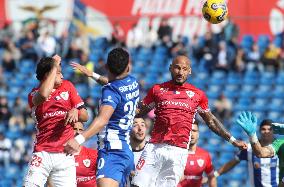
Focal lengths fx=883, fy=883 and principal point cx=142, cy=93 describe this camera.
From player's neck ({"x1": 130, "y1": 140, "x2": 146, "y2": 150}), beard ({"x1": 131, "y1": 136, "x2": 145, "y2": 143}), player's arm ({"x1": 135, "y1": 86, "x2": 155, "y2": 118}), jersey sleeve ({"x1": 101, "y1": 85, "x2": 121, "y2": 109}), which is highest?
jersey sleeve ({"x1": 101, "y1": 85, "x2": 121, "y2": 109})

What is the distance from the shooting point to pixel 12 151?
2372 cm

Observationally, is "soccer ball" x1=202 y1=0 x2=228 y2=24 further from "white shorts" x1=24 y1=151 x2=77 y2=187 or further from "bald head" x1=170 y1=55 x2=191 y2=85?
"white shorts" x1=24 y1=151 x2=77 y2=187

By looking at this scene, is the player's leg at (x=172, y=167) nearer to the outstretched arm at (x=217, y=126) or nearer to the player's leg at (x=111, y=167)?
the outstretched arm at (x=217, y=126)

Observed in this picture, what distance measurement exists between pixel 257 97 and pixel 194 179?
34.8 ft

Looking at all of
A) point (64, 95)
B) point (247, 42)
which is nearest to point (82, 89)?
point (247, 42)

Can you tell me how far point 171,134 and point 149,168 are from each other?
556 millimetres

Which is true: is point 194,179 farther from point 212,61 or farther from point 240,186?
point 212,61

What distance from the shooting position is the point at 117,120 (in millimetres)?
10938

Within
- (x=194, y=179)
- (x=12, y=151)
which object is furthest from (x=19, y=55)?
(x=194, y=179)

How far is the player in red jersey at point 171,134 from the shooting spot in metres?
12.0

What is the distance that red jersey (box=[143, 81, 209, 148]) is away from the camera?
12047mm

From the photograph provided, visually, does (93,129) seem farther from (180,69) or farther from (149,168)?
(180,69)

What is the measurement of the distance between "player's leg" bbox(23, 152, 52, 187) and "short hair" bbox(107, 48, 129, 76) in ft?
5.38

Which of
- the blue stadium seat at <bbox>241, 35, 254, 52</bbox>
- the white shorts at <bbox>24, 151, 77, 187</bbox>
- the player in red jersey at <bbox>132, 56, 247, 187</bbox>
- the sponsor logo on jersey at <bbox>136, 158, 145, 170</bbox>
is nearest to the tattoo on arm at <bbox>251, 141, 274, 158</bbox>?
the player in red jersey at <bbox>132, 56, 247, 187</bbox>
